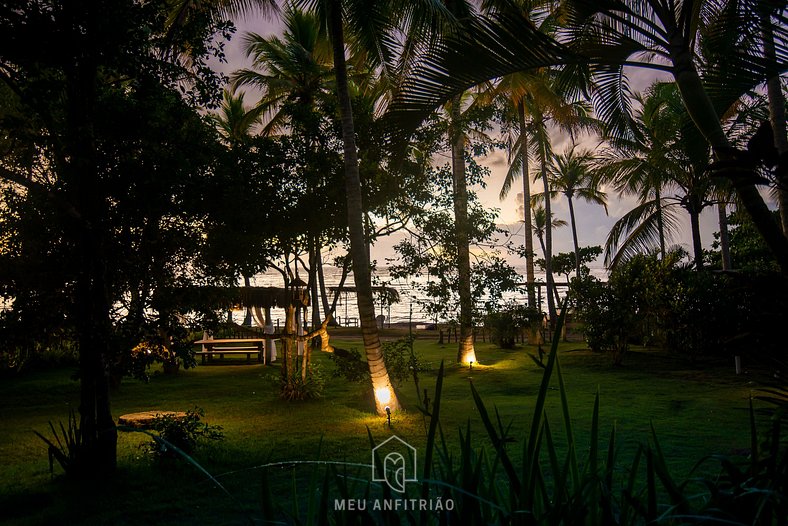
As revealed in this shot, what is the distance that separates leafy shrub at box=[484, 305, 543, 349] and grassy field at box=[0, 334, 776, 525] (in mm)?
1710

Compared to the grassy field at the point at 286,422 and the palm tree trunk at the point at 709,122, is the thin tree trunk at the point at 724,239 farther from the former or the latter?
the palm tree trunk at the point at 709,122

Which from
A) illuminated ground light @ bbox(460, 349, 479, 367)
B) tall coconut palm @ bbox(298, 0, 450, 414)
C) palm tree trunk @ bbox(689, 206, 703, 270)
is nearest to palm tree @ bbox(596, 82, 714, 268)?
palm tree trunk @ bbox(689, 206, 703, 270)

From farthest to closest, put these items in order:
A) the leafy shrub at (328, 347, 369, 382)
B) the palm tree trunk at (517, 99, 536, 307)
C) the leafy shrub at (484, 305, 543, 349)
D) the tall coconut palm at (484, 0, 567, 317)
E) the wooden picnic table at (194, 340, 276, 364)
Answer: the palm tree trunk at (517, 99, 536, 307) → the leafy shrub at (484, 305, 543, 349) → the wooden picnic table at (194, 340, 276, 364) → the tall coconut palm at (484, 0, 567, 317) → the leafy shrub at (328, 347, 369, 382)

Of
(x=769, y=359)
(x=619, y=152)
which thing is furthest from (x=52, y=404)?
(x=619, y=152)

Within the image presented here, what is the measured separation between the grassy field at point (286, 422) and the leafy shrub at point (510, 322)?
1710 millimetres

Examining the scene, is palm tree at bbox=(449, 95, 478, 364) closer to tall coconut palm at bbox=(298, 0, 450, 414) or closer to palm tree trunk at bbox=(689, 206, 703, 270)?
tall coconut palm at bbox=(298, 0, 450, 414)

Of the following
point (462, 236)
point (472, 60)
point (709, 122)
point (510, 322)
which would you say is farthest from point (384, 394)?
point (510, 322)

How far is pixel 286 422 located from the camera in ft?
27.0

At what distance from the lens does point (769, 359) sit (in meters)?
1.62

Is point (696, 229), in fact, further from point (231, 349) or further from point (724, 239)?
point (231, 349)

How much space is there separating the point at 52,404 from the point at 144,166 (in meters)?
6.75

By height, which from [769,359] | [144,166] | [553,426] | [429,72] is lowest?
[553,426]

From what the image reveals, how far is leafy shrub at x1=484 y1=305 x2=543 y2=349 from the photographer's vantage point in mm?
16859

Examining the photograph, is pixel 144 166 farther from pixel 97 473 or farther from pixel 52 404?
pixel 52 404
